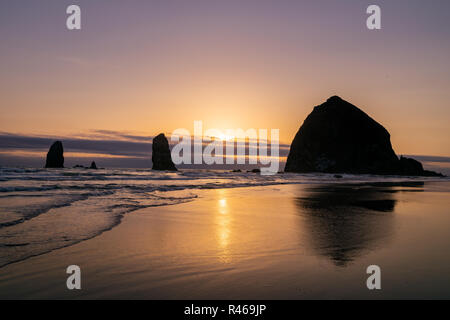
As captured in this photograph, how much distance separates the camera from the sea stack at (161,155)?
106 m

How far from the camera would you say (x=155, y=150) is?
107m

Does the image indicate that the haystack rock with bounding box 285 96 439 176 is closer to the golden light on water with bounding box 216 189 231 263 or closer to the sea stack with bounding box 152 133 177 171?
the sea stack with bounding box 152 133 177 171

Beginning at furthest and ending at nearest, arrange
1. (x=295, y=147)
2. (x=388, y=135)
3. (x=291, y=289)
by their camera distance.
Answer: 1. (x=295, y=147)
2. (x=388, y=135)
3. (x=291, y=289)

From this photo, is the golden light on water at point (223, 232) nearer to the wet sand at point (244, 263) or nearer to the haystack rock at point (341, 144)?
the wet sand at point (244, 263)

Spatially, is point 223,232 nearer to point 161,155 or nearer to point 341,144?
point 161,155

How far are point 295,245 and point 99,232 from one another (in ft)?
15.6

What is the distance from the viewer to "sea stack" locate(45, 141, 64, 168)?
318 ft

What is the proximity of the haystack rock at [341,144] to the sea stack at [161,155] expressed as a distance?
48027mm

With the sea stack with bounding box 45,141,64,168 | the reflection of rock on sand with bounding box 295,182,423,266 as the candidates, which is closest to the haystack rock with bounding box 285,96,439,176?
the sea stack with bounding box 45,141,64,168

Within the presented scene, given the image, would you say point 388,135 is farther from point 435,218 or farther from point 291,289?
point 291,289

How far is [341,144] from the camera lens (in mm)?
115625

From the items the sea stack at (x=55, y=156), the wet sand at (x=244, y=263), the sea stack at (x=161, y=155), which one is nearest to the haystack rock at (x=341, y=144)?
the sea stack at (x=161, y=155)
